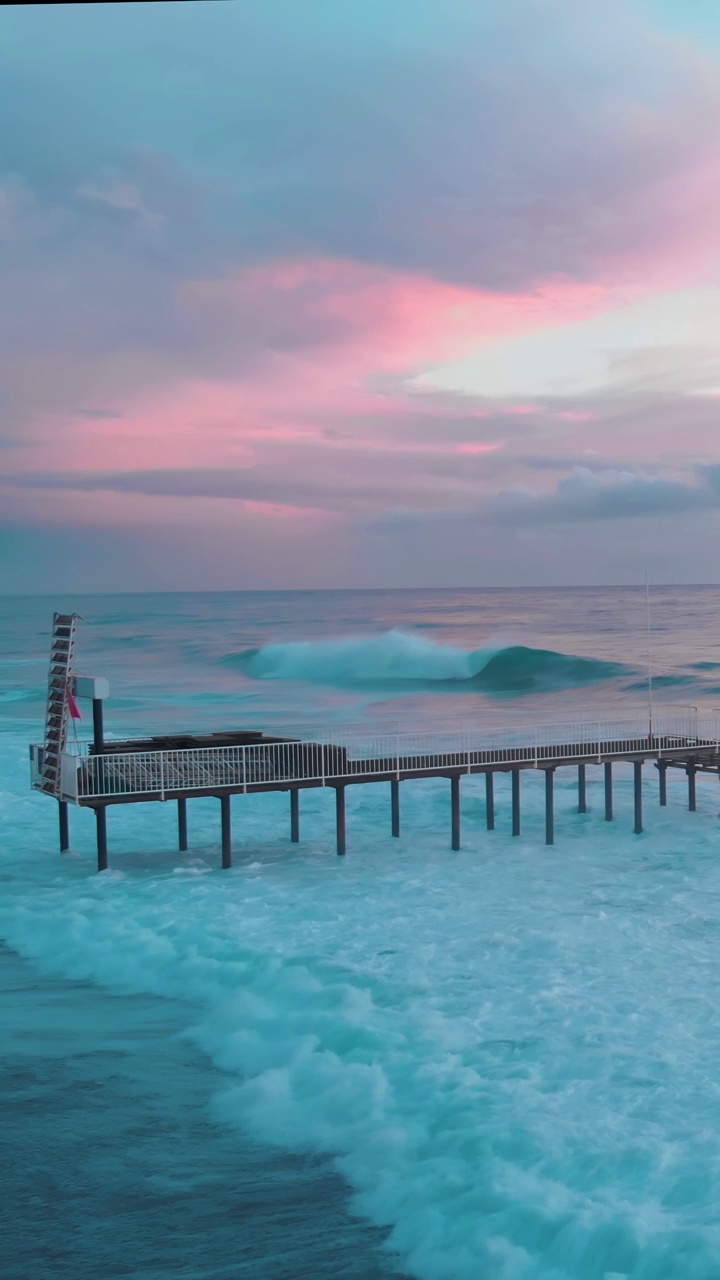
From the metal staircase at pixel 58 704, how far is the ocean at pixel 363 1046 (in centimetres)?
206

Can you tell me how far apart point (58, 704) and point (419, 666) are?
2463 inches

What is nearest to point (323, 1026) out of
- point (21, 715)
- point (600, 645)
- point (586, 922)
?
point (586, 922)

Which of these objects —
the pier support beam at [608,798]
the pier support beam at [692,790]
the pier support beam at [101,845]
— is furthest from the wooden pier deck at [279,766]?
the pier support beam at [608,798]

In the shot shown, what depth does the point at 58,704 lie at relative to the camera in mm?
22453

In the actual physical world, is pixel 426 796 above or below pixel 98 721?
below

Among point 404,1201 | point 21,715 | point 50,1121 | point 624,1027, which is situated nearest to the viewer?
point 404,1201

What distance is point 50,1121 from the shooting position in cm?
1200

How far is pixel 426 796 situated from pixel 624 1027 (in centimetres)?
1777

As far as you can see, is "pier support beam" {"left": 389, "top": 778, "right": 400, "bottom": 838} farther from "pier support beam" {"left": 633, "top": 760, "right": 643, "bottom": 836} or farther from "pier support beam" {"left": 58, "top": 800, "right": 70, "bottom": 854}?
"pier support beam" {"left": 58, "top": 800, "right": 70, "bottom": 854}

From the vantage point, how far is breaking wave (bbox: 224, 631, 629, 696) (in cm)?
7506

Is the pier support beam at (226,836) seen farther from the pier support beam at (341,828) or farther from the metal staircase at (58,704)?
the metal staircase at (58,704)

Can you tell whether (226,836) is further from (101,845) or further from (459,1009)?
(459,1009)

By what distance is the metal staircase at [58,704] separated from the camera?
22.3 meters

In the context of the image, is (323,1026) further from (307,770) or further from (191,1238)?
(307,770)
